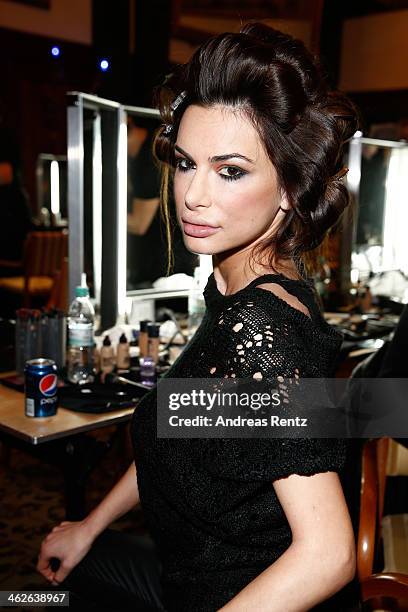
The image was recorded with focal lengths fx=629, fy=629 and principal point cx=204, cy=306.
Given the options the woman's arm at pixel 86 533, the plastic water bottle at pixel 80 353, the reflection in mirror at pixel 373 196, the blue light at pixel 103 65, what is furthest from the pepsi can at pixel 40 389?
the reflection in mirror at pixel 373 196

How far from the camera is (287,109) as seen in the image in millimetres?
950

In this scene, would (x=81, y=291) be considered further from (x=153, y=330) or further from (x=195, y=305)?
(x=195, y=305)

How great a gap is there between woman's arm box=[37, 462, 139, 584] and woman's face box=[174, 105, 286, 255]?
583mm

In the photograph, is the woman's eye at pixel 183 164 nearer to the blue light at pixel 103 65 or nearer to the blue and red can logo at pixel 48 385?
the blue and red can logo at pixel 48 385

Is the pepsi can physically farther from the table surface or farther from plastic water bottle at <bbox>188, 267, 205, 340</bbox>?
plastic water bottle at <bbox>188, 267, 205, 340</bbox>

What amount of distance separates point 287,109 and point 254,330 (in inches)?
13.5

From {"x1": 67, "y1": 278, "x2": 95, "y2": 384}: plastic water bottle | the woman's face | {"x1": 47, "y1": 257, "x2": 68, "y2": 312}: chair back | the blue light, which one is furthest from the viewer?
{"x1": 47, "y1": 257, "x2": 68, "y2": 312}: chair back

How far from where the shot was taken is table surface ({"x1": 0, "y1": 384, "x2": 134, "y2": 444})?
153 cm

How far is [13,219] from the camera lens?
653 centimetres

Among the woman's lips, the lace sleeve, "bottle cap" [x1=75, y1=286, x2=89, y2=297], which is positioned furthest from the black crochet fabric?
"bottle cap" [x1=75, y1=286, x2=89, y2=297]

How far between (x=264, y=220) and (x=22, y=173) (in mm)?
6705

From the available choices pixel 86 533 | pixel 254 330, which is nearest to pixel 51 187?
pixel 86 533

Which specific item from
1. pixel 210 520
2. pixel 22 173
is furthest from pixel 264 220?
pixel 22 173

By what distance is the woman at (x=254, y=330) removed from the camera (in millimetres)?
834
